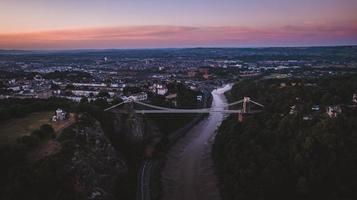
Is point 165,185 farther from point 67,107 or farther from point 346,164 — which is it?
point 67,107

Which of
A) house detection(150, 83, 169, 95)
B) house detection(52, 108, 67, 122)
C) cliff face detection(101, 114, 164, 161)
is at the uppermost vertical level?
house detection(52, 108, 67, 122)

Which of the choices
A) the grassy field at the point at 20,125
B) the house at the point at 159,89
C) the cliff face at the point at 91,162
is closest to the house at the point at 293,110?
the cliff face at the point at 91,162

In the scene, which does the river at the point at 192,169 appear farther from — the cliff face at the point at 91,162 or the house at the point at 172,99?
the house at the point at 172,99

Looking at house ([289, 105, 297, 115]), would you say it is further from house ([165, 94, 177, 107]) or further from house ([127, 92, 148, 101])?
house ([127, 92, 148, 101])

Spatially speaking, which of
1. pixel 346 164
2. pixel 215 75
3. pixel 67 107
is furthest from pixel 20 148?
pixel 215 75

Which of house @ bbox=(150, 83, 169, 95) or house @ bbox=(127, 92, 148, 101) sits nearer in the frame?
house @ bbox=(127, 92, 148, 101)

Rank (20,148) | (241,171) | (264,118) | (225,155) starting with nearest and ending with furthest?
(20,148)
(241,171)
(225,155)
(264,118)

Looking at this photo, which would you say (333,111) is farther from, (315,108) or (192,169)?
(192,169)

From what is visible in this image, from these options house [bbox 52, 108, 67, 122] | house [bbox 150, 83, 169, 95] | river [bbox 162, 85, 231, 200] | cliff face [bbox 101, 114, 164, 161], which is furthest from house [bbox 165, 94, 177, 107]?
house [bbox 52, 108, 67, 122]
